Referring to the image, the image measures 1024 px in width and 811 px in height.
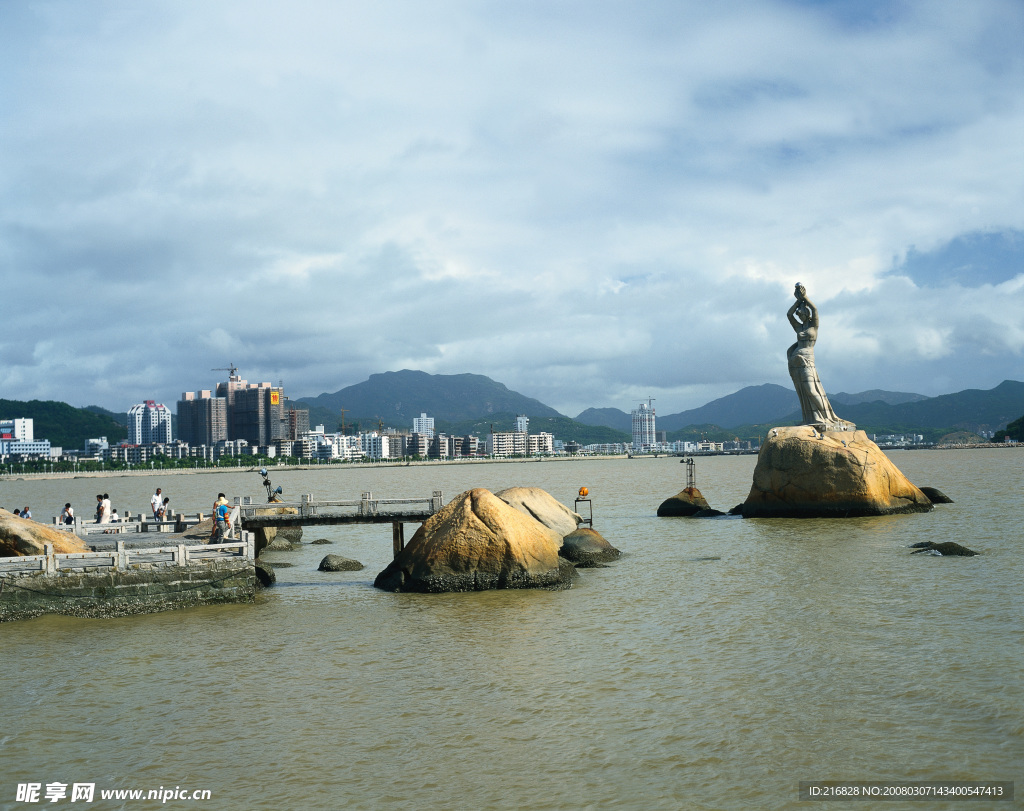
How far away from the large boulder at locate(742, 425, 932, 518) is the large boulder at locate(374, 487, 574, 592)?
15658 millimetres

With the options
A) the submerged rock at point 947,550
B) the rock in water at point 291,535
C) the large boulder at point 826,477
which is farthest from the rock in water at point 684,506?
the rock in water at point 291,535

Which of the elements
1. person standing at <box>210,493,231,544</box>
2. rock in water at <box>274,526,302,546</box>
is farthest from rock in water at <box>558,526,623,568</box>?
rock in water at <box>274,526,302,546</box>

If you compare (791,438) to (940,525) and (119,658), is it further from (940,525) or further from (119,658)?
(119,658)

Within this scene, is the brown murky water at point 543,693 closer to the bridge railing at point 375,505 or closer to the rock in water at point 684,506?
the bridge railing at point 375,505

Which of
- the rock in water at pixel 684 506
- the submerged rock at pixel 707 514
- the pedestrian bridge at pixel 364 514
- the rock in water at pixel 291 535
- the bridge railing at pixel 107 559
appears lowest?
the rock in water at pixel 291 535

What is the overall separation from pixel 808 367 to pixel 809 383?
719 mm

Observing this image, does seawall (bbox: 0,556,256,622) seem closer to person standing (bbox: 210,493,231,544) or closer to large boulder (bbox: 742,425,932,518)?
person standing (bbox: 210,493,231,544)

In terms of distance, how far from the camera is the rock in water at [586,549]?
25156 mm

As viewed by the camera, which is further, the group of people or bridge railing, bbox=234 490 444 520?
bridge railing, bbox=234 490 444 520

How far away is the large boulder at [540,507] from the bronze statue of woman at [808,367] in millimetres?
13455

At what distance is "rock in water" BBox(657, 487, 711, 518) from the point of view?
131 ft

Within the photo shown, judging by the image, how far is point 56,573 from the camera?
19.0 m

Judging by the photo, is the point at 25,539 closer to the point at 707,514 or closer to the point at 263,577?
the point at 263,577

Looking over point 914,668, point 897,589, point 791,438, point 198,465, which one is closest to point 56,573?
point 914,668
